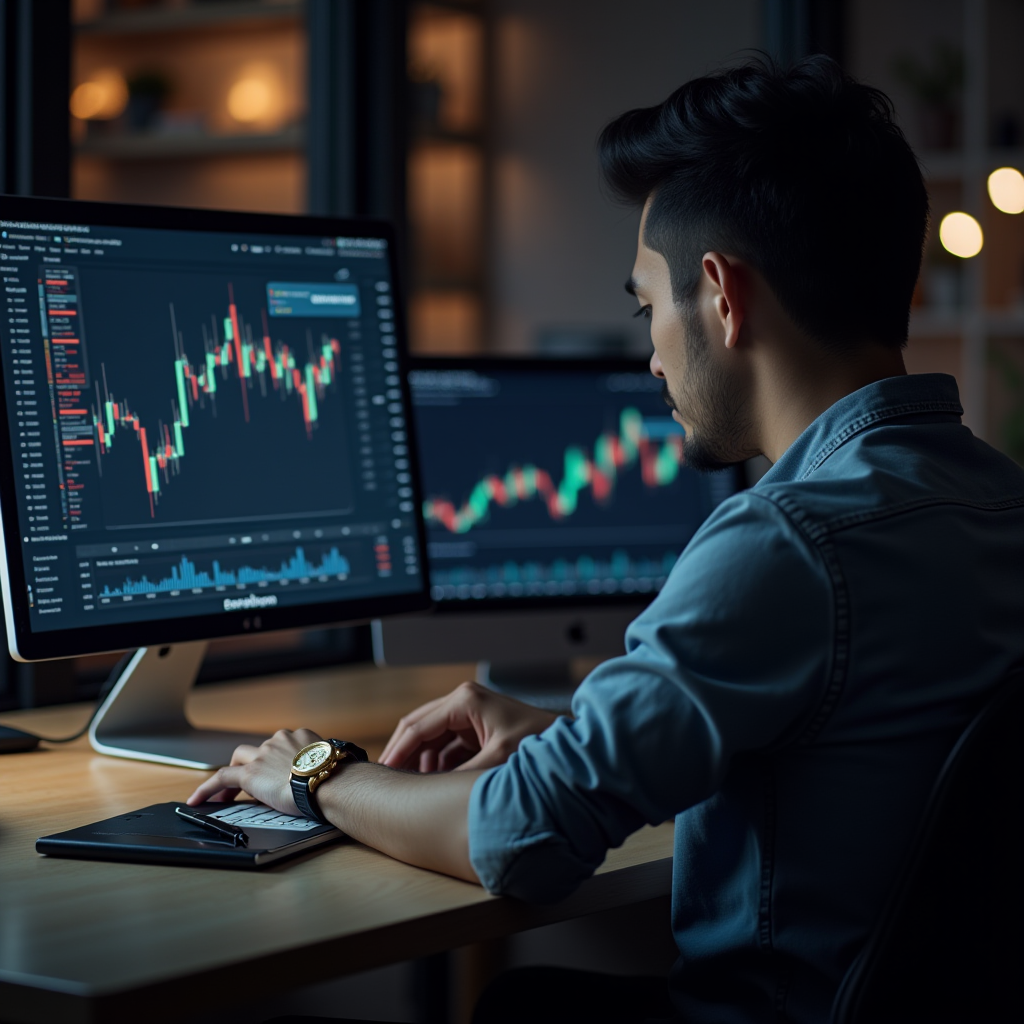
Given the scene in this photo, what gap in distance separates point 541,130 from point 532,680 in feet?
11.2

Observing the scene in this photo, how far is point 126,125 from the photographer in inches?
177

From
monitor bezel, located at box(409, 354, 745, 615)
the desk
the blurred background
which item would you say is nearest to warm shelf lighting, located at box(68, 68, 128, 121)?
the blurred background

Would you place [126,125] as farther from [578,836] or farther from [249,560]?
[578,836]

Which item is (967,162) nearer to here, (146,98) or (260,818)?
(146,98)

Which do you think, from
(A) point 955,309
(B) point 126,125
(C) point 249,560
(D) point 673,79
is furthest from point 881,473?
(B) point 126,125

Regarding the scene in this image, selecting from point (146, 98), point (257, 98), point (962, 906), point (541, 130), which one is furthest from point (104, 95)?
point (962, 906)

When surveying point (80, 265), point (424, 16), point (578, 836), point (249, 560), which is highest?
point (424, 16)

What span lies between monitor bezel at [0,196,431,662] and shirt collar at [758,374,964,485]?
0.66 meters

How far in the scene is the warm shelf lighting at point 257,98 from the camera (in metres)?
4.39

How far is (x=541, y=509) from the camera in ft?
6.31

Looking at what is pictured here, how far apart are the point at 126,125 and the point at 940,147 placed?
2747 mm

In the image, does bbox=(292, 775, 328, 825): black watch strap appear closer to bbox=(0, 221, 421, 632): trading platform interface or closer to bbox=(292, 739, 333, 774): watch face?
bbox=(292, 739, 333, 774): watch face

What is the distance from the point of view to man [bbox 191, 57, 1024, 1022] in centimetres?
89

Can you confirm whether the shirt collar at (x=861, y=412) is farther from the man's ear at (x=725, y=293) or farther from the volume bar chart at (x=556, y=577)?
the volume bar chart at (x=556, y=577)
